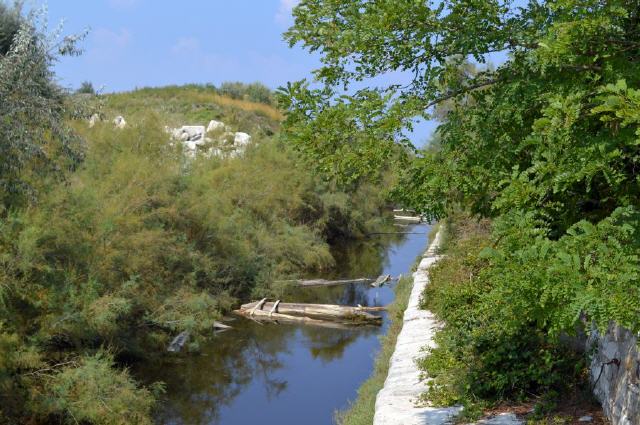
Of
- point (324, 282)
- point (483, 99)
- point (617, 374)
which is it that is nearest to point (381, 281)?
point (324, 282)

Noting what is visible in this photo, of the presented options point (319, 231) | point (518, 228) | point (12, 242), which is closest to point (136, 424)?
point (12, 242)

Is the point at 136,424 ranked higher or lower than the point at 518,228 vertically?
lower

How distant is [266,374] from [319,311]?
4498mm

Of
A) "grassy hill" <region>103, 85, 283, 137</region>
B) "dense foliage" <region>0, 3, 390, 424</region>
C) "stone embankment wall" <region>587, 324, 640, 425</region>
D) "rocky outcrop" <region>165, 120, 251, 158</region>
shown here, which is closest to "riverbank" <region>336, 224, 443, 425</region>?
"stone embankment wall" <region>587, 324, 640, 425</region>

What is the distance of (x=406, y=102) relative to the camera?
5266 millimetres

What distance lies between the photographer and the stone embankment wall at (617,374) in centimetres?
583

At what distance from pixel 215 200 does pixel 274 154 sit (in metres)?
10.3

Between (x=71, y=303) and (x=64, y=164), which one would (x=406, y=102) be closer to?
(x=71, y=303)

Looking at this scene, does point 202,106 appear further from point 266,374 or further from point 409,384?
point 409,384

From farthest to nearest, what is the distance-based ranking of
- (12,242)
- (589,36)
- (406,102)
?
(12,242) < (406,102) < (589,36)

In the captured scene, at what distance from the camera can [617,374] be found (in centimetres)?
644

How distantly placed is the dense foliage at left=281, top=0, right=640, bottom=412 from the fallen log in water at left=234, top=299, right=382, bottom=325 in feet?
49.8

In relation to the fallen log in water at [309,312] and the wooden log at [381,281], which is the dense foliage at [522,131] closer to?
the fallen log in water at [309,312]

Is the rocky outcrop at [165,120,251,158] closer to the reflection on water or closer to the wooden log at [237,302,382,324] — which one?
the wooden log at [237,302,382,324]
